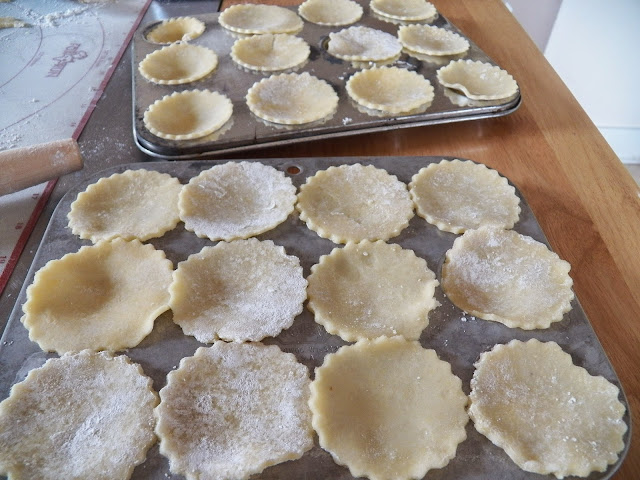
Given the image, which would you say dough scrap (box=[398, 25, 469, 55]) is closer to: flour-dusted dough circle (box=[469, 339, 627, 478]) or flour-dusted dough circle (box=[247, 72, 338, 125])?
flour-dusted dough circle (box=[247, 72, 338, 125])

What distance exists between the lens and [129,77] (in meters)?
2.06

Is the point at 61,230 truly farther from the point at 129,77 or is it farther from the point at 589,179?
the point at 589,179

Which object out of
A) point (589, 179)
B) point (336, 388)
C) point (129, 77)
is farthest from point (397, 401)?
point (129, 77)

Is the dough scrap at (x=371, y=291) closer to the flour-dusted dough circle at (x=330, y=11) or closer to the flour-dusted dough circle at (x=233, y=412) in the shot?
the flour-dusted dough circle at (x=233, y=412)

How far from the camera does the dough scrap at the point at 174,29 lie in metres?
2.17

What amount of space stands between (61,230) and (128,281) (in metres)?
0.26

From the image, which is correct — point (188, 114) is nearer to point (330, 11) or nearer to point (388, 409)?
point (330, 11)

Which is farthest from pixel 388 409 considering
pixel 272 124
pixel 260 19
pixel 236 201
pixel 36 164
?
pixel 260 19

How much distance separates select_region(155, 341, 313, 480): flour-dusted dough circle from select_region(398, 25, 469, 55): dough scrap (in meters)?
1.49

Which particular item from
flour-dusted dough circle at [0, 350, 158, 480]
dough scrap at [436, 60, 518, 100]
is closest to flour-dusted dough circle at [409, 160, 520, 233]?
dough scrap at [436, 60, 518, 100]

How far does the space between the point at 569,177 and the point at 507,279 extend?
633 millimetres

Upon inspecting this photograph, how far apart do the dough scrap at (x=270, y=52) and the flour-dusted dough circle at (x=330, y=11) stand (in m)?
0.25

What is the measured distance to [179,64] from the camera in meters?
2.00

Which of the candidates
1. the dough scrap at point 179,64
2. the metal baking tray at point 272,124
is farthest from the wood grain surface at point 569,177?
the dough scrap at point 179,64
